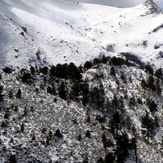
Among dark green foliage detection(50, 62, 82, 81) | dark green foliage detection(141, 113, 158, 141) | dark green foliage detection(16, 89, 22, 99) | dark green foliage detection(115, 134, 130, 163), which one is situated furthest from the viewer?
dark green foliage detection(50, 62, 82, 81)

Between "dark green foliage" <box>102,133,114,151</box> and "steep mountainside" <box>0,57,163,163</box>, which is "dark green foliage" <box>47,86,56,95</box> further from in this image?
"dark green foliage" <box>102,133,114,151</box>

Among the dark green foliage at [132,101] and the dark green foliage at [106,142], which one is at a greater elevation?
the dark green foliage at [132,101]

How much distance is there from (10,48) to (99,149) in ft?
355

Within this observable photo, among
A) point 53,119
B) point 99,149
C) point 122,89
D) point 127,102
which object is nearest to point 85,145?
point 99,149

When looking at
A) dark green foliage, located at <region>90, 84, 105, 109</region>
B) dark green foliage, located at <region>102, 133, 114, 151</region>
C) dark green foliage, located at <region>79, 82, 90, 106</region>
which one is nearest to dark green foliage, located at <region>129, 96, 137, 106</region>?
dark green foliage, located at <region>90, 84, 105, 109</region>

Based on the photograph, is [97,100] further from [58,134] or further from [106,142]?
[58,134]

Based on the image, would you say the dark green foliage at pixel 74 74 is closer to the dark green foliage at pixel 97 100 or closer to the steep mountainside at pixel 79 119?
the steep mountainside at pixel 79 119

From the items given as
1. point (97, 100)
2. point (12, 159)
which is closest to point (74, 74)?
point (97, 100)

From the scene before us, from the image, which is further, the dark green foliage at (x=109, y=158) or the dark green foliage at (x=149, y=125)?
the dark green foliage at (x=149, y=125)

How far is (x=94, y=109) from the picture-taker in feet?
199

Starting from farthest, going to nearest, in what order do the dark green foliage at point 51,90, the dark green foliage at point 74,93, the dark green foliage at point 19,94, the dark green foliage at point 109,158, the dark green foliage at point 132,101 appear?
1. the dark green foliage at point 132,101
2. the dark green foliage at point 51,90
3. the dark green foliage at point 74,93
4. the dark green foliage at point 19,94
5. the dark green foliage at point 109,158

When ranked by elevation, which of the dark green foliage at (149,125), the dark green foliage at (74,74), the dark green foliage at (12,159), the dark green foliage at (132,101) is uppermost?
the dark green foliage at (74,74)

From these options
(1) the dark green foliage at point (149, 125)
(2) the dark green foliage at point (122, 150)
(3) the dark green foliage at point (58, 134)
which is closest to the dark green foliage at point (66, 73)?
(1) the dark green foliage at point (149, 125)

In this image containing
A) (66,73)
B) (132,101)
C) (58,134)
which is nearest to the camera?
(58,134)
